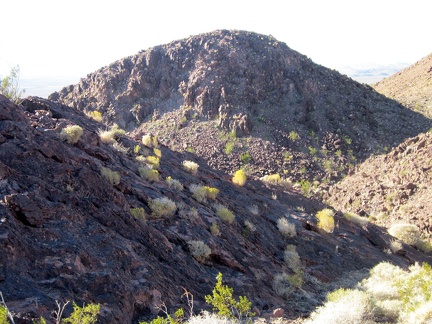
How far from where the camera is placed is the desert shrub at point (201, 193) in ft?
44.3

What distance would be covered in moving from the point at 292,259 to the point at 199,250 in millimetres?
4124

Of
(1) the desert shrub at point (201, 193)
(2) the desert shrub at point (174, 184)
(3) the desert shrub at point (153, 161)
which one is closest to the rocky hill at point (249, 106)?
(1) the desert shrub at point (201, 193)

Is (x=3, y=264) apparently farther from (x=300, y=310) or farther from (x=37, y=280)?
(x=300, y=310)

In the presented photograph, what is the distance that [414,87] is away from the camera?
1578 inches

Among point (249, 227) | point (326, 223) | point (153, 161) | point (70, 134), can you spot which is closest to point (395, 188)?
point (326, 223)

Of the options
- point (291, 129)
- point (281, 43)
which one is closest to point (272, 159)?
point (291, 129)

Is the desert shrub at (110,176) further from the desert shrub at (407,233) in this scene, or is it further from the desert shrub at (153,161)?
the desert shrub at (407,233)

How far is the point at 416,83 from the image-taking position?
40.8 meters

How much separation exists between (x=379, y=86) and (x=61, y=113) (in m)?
40.0

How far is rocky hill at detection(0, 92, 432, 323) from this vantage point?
6.63m

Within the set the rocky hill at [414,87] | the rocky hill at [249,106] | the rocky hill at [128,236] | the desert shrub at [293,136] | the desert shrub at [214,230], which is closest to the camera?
the rocky hill at [128,236]

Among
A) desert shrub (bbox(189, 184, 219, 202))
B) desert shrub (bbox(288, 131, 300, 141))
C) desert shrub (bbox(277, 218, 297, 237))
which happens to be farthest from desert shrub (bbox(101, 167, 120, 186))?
desert shrub (bbox(288, 131, 300, 141))

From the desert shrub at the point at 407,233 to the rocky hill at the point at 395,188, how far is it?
4.90 ft

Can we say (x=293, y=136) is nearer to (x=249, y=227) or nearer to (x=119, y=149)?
(x=249, y=227)
